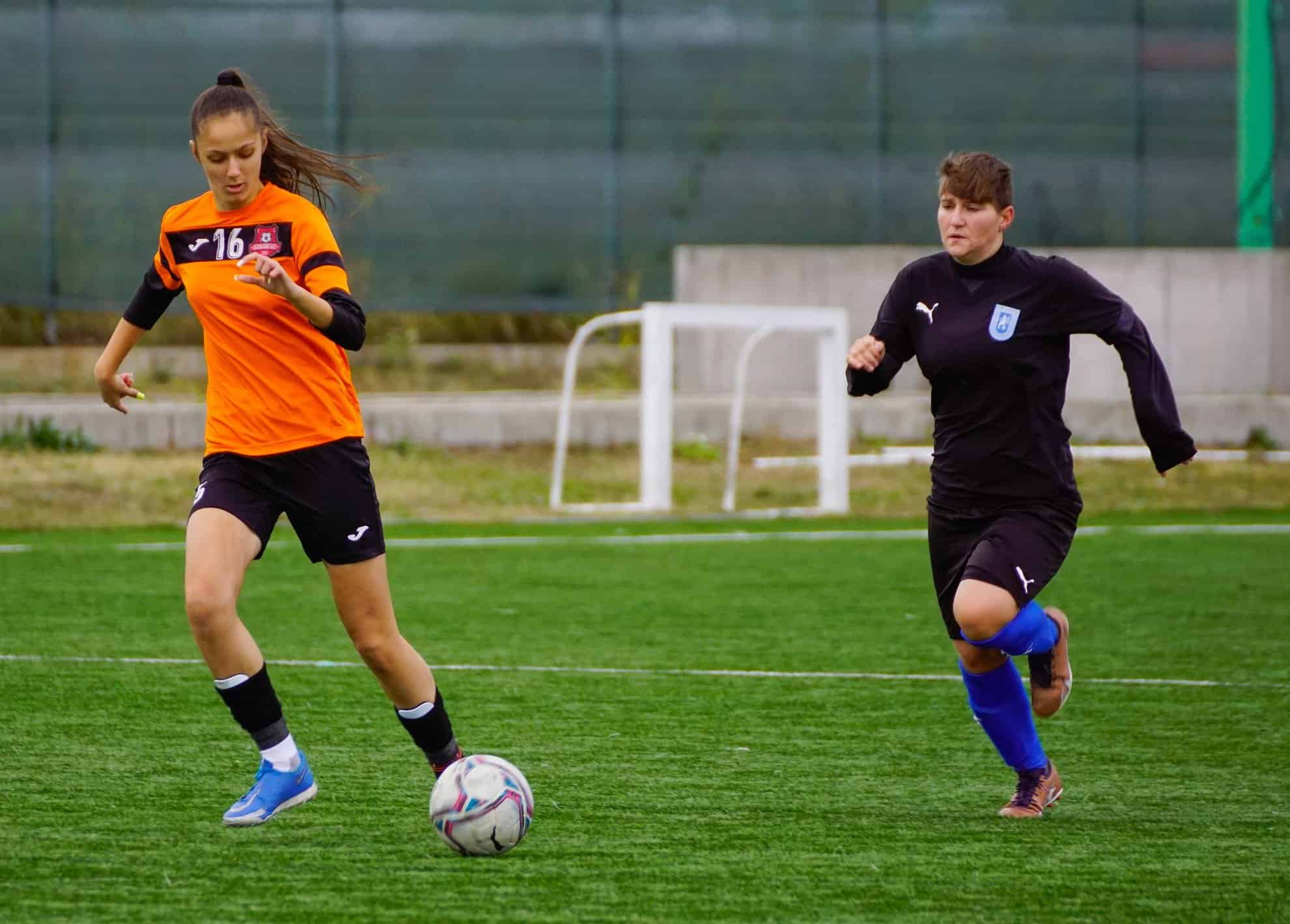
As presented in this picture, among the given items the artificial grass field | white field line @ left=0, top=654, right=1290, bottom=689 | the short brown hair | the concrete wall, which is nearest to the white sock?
the artificial grass field

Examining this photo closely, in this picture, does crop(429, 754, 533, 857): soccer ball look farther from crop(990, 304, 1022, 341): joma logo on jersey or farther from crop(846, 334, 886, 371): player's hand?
crop(990, 304, 1022, 341): joma logo on jersey

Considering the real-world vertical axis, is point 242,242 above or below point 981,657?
above

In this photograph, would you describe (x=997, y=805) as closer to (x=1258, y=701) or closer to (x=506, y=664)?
(x=1258, y=701)

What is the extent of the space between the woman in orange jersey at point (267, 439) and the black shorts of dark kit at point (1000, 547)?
149cm

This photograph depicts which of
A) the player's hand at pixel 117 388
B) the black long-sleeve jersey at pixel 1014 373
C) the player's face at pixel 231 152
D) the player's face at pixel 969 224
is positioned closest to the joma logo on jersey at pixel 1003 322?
the black long-sleeve jersey at pixel 1014 373

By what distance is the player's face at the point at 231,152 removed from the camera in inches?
189

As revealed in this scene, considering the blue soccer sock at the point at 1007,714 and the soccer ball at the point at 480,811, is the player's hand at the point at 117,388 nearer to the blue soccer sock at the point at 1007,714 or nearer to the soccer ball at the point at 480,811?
the soccer ball at the point at 480,811

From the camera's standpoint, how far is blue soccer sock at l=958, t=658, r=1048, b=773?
5.22 meters

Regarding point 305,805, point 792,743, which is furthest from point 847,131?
point 305,805

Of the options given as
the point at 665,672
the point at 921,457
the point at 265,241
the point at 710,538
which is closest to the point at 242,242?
the point at 265,241

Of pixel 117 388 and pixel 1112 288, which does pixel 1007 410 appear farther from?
pixel 1112 288

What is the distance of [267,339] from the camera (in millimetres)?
4852

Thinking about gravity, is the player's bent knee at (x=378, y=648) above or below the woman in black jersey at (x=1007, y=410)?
below

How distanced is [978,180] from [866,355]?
563 mm
